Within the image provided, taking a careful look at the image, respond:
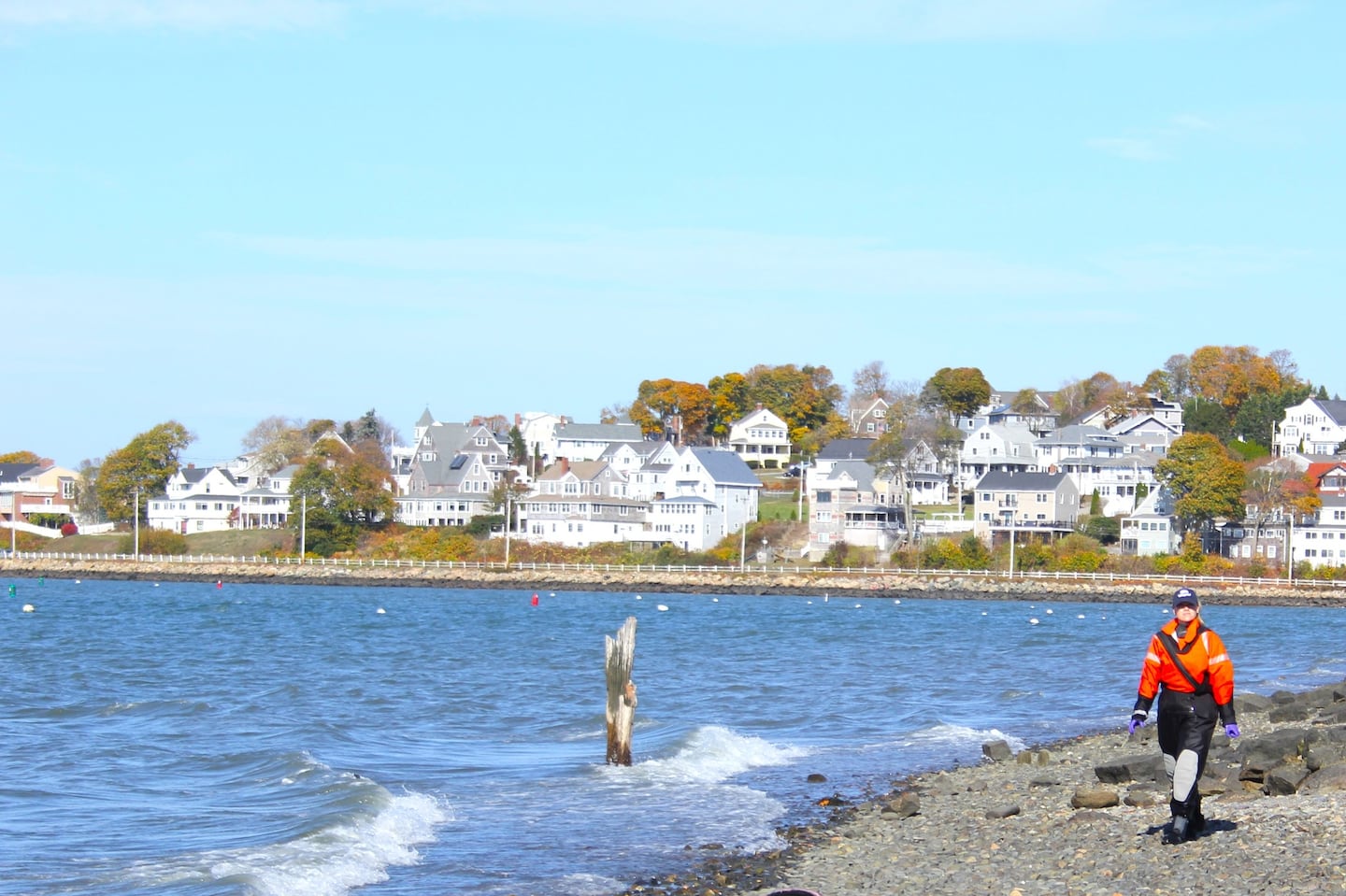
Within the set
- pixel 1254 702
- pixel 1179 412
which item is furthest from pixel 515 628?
pixel 1179 412

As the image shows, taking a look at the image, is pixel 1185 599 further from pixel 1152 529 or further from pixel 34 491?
pixel 34 491

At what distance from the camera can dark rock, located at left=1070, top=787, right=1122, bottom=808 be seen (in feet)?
49.9

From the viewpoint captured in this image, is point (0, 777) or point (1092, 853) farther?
point (0, 777)

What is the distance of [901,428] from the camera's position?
11944 centimetres

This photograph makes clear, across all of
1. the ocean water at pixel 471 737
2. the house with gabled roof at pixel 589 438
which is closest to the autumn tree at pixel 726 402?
the house with gabled roof at pixel 589 438

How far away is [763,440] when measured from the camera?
139 m

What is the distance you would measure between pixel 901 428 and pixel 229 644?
79593 mm

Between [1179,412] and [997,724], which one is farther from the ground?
[1179,412]

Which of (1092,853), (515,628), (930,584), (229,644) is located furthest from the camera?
(930,584)

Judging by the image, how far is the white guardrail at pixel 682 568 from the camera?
8825cm

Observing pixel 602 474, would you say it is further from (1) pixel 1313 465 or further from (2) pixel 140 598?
(1) pixel 1313 465

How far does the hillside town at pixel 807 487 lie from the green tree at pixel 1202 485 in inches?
44.6

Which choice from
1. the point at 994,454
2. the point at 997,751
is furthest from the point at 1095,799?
the point at 994,454

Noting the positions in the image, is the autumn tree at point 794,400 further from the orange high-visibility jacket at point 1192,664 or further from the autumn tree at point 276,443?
the orange high-visibility jacket at point 1192,664
